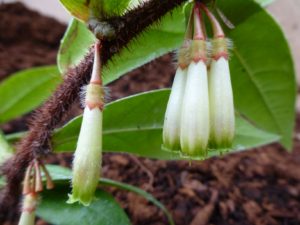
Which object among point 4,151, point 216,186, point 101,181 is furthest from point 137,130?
point 216,186

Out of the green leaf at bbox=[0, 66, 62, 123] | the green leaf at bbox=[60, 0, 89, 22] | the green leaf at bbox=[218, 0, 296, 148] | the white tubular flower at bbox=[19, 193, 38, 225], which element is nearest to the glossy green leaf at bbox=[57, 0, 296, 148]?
the green leaf at bbox=[218, 0, 296, 148]

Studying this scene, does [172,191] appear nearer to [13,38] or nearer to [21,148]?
[21,148]

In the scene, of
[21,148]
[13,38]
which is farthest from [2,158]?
[13,38]

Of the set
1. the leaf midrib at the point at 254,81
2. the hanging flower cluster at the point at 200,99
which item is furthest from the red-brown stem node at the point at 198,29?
the leaf midrib at the point at 254,81

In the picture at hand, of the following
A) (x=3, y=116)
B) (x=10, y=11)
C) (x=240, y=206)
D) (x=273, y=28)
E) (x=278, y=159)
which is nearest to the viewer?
(x=273, y=28)

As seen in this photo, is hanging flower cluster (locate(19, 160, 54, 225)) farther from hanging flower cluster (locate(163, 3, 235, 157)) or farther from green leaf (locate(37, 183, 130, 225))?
hanging flower cluster (locate(163, 3, 235, 157))

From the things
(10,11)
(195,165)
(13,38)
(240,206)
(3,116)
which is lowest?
(240,206)
